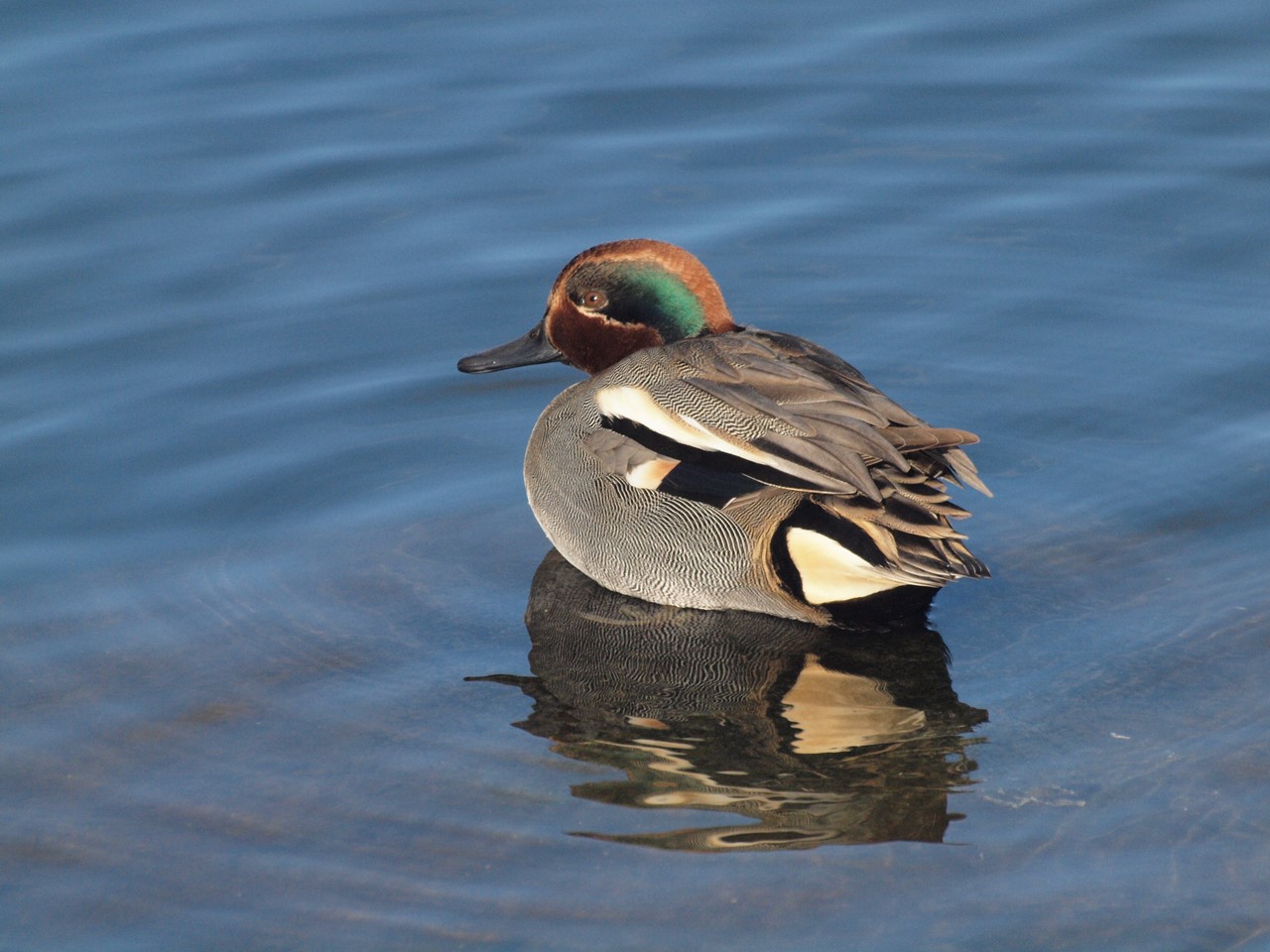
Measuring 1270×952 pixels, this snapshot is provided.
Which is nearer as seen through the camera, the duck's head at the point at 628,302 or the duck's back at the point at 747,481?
the duck's back at the point at 747,481

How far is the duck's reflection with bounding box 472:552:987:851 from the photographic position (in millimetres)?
4762

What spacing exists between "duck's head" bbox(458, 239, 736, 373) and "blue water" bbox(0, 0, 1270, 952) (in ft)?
2.26

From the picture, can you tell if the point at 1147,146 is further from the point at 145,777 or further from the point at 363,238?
the point at 145,777

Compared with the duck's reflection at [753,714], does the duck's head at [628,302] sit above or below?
above

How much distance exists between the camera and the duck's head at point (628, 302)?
20.8 ft

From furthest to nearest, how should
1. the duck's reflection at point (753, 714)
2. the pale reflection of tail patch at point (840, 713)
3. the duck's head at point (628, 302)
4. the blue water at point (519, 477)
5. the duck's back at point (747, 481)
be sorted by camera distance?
the duck's head at point (628, 302)
the duck's back at point (747, 481)
the pale reflection of tail patch at point (840, 713)
the duck's reflection at point (753, 714)
the blue water at point (519, 477)

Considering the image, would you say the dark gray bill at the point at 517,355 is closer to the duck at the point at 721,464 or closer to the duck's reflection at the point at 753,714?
the duck at the point at 721,464

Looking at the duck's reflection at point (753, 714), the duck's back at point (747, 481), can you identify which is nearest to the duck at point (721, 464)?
the duck's back at point (747, 481)

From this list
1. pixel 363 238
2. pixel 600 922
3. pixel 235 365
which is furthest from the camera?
pixel 363 238

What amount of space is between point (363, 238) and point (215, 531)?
8.23 ft

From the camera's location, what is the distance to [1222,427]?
22.3 ft

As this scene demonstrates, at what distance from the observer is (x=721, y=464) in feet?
18.7

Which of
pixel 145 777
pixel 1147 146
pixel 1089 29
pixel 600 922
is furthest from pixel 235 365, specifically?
pixel 1089 29

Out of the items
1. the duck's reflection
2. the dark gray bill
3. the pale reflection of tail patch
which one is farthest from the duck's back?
the dark gray bill
